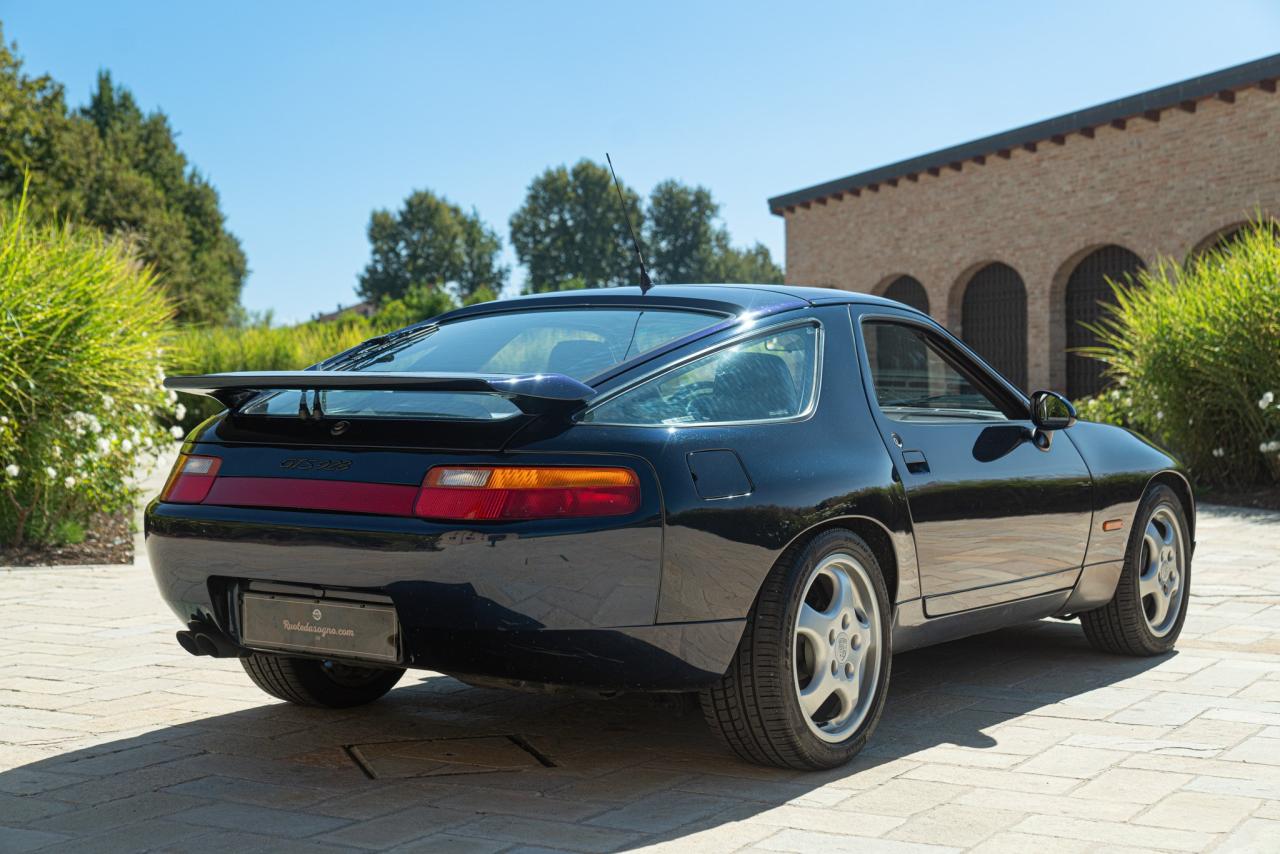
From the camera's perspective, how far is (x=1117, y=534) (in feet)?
18.1

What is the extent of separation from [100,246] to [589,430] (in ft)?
27.1

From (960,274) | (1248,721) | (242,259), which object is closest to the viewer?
(1248,721)

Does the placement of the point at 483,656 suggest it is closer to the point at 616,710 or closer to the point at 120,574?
the point at 616,710

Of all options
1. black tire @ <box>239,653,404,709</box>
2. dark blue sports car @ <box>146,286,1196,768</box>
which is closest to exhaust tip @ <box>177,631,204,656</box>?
dark blue sports car @ <box>146,286,1196,768</box>

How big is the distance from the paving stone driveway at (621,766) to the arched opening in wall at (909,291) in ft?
79.8

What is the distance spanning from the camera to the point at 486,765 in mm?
4141

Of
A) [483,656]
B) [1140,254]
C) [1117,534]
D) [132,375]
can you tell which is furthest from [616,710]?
[1140,254]

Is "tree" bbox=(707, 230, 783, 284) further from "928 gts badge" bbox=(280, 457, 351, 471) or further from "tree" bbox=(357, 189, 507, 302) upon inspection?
"928 gts badge" bbox=(280, 457, 351, 471)

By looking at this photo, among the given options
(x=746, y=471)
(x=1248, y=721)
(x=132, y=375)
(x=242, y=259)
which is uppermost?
(x=242, y=259)

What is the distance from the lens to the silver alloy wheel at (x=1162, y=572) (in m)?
5.84

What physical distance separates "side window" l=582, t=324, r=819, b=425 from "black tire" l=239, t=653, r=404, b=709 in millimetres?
1572

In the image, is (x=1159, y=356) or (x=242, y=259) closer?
(x=1159, y=356)

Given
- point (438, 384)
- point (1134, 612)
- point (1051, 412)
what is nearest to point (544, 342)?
point (438, 384)

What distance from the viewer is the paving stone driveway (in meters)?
3.45
